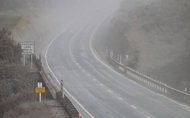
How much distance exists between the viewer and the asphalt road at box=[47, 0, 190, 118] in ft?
A: 102

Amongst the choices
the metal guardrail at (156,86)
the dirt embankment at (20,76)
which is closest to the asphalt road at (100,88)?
the metal guardrail at (156,86)

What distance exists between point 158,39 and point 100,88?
796 inches

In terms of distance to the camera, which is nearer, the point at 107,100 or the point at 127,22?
the point at 107,100

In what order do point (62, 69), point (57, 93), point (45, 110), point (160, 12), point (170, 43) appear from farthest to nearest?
point (160, 12) → point (170, 43) → point (62, 69) → point (57, 93) → point (45, 110)

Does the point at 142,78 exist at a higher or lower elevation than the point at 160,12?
lower

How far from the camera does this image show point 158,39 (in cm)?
5731

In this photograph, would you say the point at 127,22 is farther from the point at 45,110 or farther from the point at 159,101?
the point at 45,110

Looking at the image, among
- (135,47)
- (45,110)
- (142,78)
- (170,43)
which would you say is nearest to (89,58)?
(135,47)

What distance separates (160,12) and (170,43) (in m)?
11.3

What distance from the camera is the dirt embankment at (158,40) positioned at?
46.2 meters

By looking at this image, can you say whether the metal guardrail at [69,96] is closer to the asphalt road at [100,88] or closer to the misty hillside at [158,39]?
the asphalt road at [100,88]

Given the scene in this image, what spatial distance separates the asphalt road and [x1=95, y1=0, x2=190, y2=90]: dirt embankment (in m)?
4.21

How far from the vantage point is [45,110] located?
1057 inches

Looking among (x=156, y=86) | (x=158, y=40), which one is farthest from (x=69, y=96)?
(x=158, y=40)
